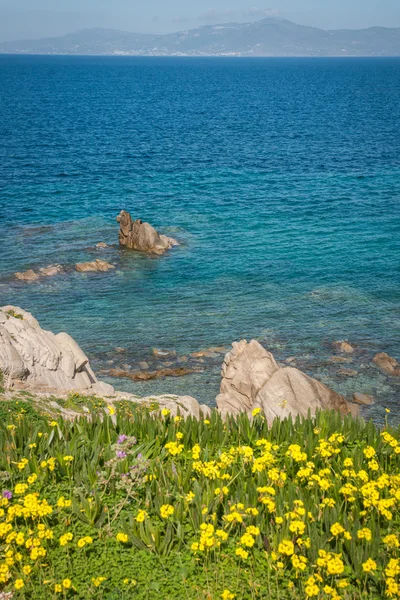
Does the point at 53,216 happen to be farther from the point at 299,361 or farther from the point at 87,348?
the point at 299,361

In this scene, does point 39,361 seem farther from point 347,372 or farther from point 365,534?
point 365,534

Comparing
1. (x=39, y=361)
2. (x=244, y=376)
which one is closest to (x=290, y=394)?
(x=244, y=376)

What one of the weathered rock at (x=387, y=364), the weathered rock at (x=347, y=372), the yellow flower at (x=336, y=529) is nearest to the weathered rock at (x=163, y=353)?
the weathered rock at (x=347, y=372)

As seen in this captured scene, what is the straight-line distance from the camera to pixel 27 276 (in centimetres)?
3444

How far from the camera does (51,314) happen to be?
98.6ft

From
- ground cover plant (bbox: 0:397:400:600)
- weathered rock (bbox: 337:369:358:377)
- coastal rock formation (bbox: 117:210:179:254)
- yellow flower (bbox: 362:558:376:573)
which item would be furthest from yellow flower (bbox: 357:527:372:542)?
coastal rock formation (bbox: 117:210:179:254)

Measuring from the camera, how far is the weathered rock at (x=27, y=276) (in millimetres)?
34219

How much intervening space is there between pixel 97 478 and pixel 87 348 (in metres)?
16.6

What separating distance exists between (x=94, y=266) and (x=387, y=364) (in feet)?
58.4

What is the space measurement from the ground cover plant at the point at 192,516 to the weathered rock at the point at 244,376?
8055mm

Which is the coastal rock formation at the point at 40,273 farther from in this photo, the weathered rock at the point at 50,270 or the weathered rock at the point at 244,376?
the weathered rock at the point at 244,376

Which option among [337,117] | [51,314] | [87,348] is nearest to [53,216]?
[51,314]

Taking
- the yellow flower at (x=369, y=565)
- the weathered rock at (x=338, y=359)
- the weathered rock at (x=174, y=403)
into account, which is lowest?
the weathered rock at (x=338, y=359)

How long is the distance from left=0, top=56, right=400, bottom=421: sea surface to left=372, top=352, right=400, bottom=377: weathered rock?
40cm
